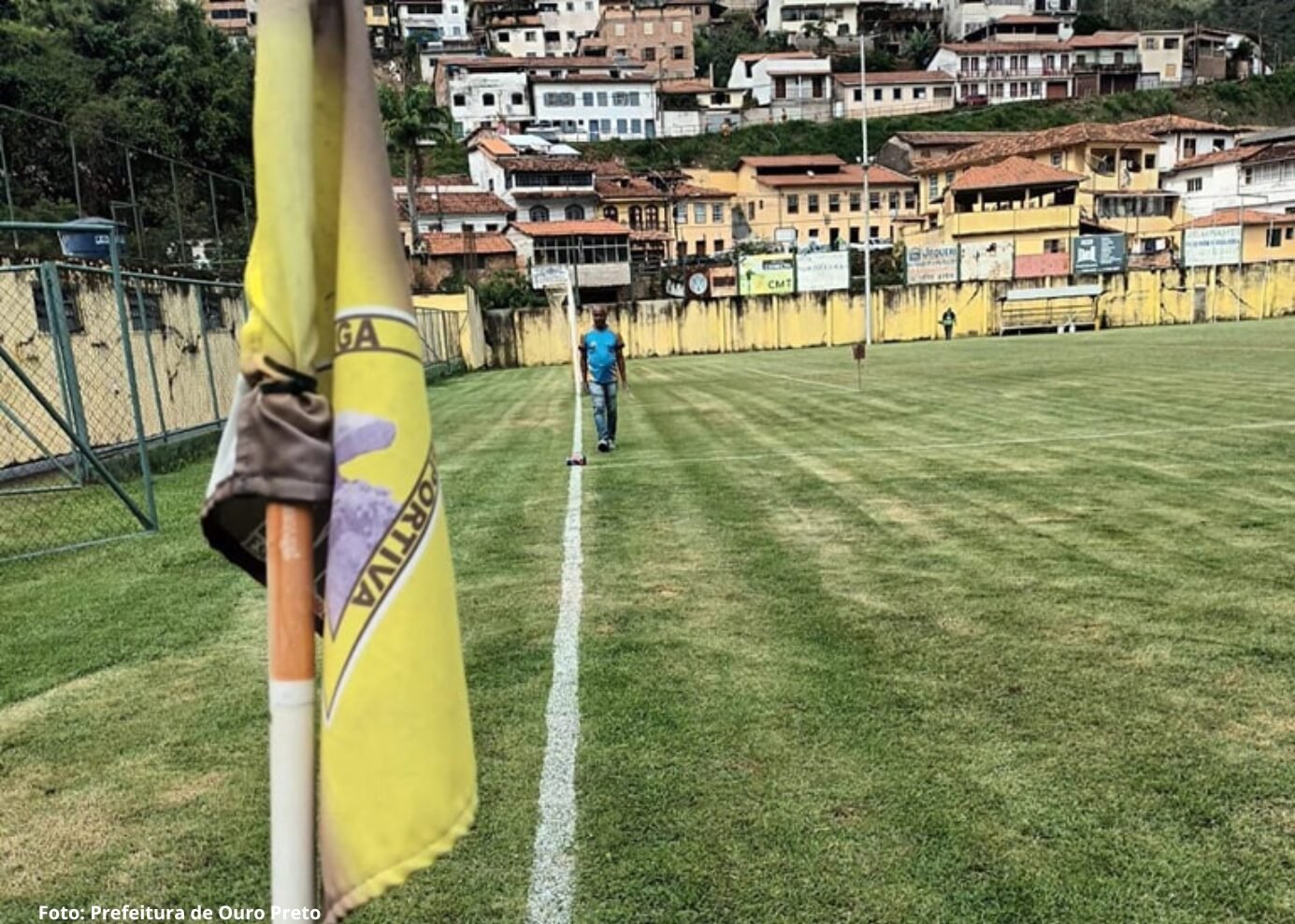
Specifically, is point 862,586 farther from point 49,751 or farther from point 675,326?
point 675,326

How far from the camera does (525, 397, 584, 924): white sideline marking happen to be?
2.98 meters

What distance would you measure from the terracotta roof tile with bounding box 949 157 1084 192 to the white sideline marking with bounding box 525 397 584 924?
6525cm

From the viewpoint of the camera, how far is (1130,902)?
113 inches

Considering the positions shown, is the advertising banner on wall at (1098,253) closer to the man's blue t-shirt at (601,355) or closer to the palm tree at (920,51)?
the man's blue t-shirt at (601,355)

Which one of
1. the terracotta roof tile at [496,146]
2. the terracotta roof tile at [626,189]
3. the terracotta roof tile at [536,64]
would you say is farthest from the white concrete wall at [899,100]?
the terracotta roof tile at [496,146]

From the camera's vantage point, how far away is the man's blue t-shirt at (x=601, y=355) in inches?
473

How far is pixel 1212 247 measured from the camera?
170 ft

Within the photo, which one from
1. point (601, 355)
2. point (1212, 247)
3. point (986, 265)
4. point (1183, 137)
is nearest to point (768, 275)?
point (986, 265)

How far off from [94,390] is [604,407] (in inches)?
313

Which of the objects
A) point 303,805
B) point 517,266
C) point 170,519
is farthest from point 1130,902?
point 517,266

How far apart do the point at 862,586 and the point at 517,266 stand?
60785 millimetres

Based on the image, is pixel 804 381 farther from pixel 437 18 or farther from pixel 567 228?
pixel 437 18

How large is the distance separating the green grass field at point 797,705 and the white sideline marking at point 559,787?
58 millimetres

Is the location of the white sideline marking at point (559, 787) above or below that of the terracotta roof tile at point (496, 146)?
below
